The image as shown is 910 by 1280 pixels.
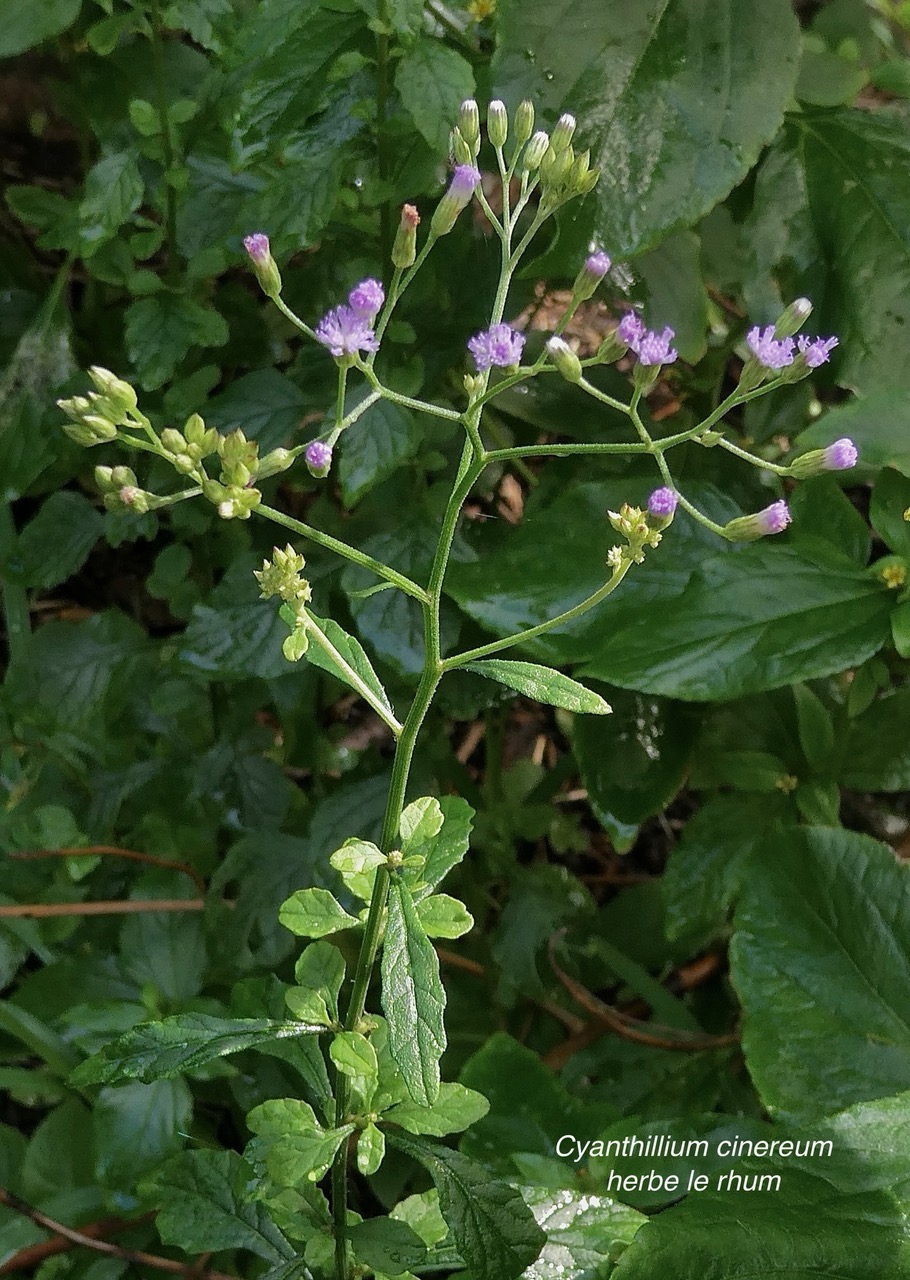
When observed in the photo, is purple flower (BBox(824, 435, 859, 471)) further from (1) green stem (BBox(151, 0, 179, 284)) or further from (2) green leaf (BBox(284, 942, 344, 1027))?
(1) green stem (BBox(151, 0, 179, 284))

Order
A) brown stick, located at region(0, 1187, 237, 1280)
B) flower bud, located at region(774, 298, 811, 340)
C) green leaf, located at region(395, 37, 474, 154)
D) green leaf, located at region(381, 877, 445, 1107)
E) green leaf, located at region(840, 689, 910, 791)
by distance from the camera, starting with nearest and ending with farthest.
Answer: green leaf, located at region(381, 877, 445, 1107) → flower bud, located at region(774, 298, 811, 340) → green leaf, located at region(395, 37, 474, 154) → brown stick, located at region(0, 1187, 237, 1280) → green leaf, located at region(840, 689, 910, 791)

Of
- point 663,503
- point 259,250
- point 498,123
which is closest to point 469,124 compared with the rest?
point 498,123

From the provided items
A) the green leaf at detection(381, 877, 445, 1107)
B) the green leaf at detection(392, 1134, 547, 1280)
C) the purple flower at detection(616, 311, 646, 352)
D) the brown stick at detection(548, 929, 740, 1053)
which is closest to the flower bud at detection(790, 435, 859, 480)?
the purple flower at detection(616, 311, 646, 352)

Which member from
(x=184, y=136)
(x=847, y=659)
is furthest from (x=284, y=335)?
(x=847, y=659)

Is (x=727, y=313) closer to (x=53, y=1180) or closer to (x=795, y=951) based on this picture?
(x=795, y=951)

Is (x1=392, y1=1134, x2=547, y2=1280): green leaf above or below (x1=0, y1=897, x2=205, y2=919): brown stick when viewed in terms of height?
above
